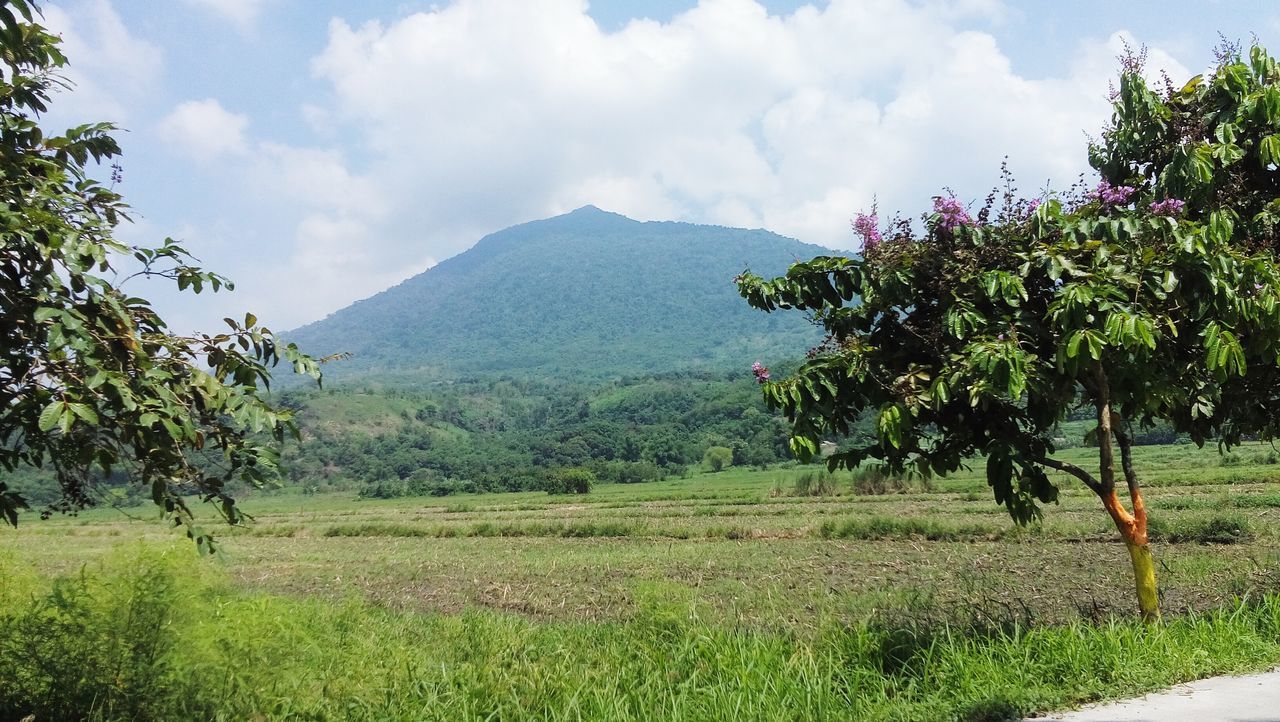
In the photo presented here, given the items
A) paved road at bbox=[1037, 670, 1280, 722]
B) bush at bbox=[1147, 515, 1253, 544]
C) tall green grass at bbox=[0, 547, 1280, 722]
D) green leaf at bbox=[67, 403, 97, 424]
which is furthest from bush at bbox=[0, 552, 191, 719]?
bush at bbox=[1147, 515, 1253, 544]

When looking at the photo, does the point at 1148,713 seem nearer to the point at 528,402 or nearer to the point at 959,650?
A: the point at 959,650

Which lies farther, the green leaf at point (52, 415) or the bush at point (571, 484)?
the bush at point (571, 484)

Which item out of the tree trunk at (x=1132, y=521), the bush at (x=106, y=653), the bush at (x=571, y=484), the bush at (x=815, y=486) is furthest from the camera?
the bush at (x=571, y=484)

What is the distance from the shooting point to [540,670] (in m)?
6.40

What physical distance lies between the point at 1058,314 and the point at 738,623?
575 centimetres

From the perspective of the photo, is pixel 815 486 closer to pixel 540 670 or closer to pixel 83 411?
pixel 540 670

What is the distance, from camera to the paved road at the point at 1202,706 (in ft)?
14.7

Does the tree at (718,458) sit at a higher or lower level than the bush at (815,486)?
lower

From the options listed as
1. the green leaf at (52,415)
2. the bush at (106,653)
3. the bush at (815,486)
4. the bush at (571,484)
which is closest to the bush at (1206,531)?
the bush at (106,653)

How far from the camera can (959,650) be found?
5961 mm

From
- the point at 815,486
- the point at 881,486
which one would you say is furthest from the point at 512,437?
the point at 881,486

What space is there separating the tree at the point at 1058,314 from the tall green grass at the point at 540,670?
0.91m

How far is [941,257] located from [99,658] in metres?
6.68

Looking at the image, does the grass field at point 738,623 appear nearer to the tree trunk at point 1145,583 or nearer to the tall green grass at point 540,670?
the tall green grass at point 540,670
